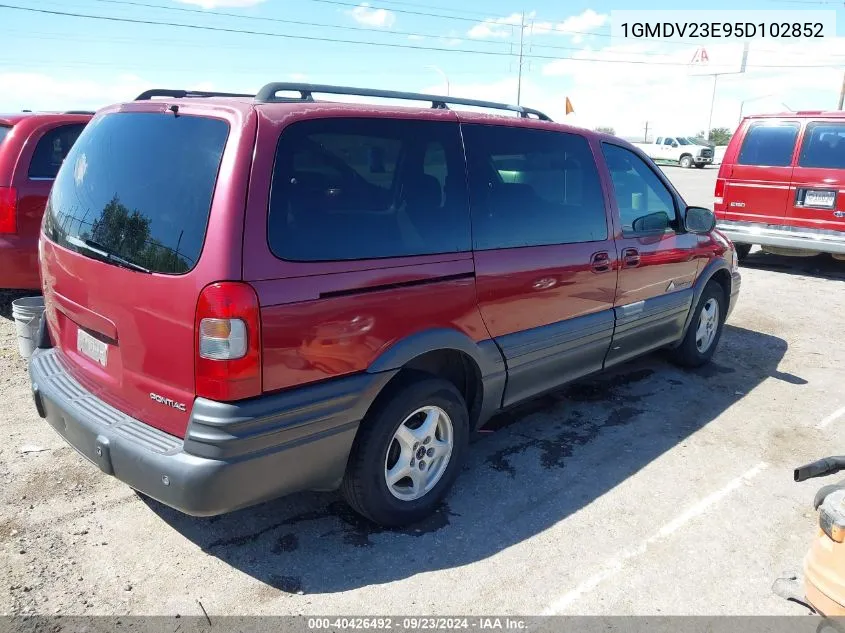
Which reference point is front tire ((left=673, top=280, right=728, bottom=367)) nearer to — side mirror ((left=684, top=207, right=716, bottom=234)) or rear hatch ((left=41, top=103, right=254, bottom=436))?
side mirror ((left=684, top=207, right=716, bottom=234))

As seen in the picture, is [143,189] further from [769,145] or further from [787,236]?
[769,145]

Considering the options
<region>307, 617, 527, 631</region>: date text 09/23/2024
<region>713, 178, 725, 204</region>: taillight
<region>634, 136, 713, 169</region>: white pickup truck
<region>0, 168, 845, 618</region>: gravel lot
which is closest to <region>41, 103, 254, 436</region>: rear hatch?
<region>0, 168, 845, 618</region>: gravel lot

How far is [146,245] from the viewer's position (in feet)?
8.59

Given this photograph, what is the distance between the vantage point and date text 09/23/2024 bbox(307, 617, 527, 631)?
8.27 ft

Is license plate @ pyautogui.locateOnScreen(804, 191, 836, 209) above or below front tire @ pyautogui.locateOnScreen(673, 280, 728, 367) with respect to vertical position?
above

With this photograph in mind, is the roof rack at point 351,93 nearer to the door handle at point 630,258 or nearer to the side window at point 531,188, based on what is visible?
the side window at point 531,188

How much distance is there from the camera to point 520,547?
3.04 m

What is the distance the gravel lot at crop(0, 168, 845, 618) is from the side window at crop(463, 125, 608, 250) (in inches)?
51.1

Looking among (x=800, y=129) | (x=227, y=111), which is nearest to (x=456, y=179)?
(x=227, y=111)

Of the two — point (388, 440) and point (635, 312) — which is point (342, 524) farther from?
point (635, 312)

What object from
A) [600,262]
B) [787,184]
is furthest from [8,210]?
[787,184]

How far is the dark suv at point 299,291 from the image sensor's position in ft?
8.03

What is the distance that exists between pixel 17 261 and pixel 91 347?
2.88 meters

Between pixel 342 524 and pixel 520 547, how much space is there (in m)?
0.84
